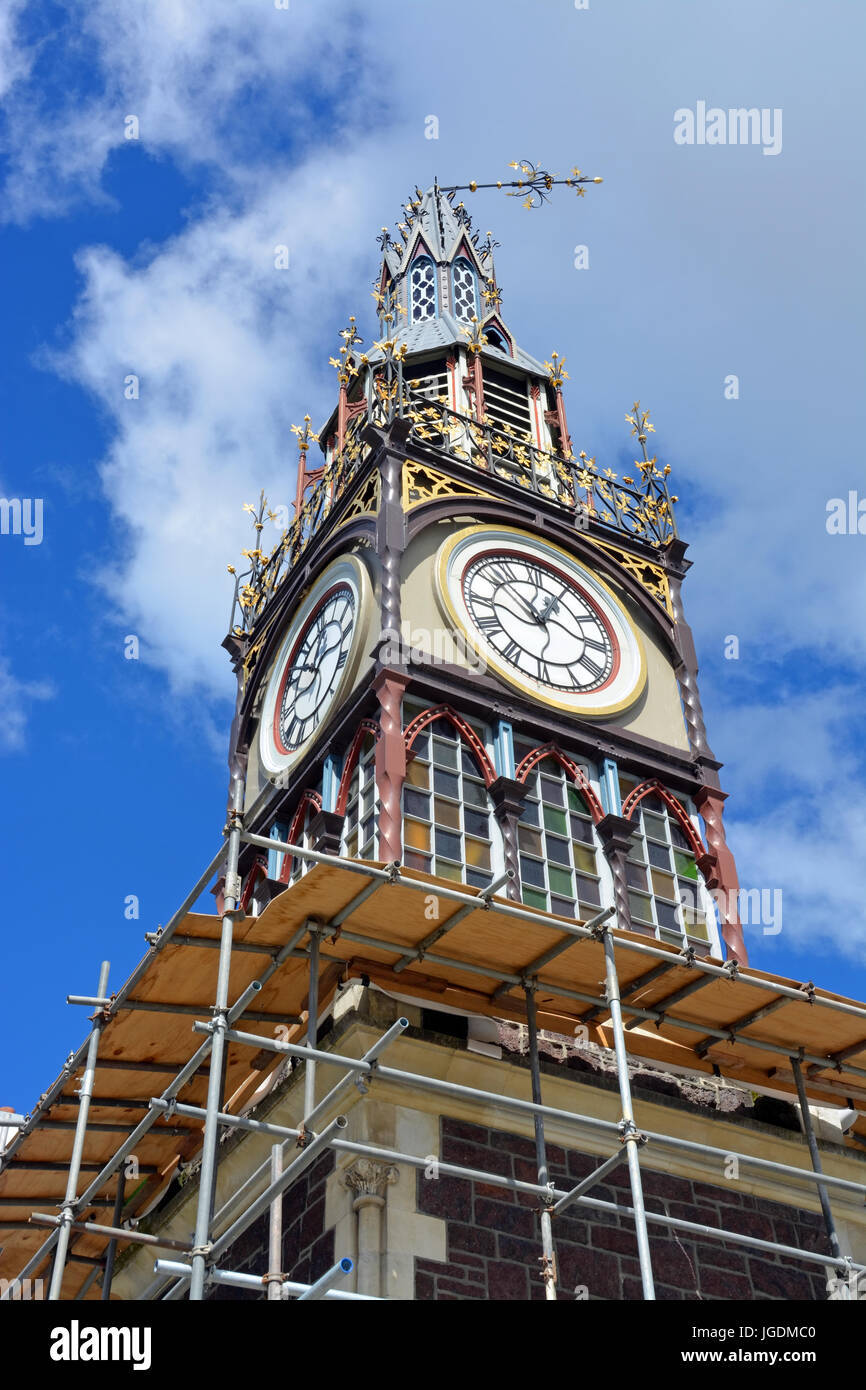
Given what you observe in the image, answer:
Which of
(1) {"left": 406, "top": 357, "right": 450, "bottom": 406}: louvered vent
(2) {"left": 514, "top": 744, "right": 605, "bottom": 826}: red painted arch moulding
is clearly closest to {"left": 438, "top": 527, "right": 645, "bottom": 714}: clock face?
(2) {"left": 514, "top": 744, "right": 605, "bottom": 826}: red painted arch moulding

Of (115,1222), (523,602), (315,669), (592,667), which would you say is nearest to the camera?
(115,1222)

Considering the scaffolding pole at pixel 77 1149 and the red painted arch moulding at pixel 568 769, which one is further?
the red painted arch moulding at pixel 568 769

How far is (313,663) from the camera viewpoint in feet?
76.2

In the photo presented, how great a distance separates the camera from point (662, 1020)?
15.2 m

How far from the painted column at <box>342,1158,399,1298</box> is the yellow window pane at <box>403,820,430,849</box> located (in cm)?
557

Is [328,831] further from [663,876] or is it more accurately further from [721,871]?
[721,871]

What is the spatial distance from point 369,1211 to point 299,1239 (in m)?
1.09

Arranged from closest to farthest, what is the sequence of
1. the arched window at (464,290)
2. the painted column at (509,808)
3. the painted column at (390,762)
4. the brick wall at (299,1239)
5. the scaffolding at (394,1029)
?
the scaffolding at (394,1029), the brick wall at (299,1239), the painted column at (390,762), the painted column at (509,808), the arched window at (464,290)

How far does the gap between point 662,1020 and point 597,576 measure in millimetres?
10182

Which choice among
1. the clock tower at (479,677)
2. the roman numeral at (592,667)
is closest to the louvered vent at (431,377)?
the clock tower at (479,677)

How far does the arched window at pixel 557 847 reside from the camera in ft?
64.0

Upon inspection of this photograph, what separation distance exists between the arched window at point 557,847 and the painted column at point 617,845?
0.15 meters

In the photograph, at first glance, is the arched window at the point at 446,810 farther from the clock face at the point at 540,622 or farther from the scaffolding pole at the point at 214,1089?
the scaffolding pole at the point at 214,1089

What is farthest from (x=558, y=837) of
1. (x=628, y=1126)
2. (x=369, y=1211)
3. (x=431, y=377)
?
(x=431, y=377)
